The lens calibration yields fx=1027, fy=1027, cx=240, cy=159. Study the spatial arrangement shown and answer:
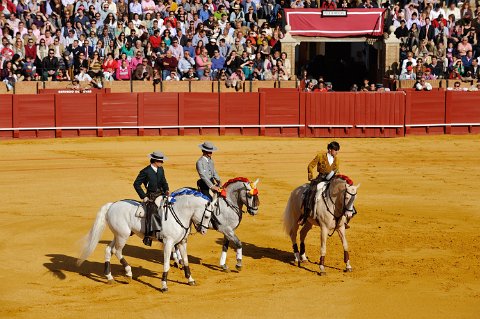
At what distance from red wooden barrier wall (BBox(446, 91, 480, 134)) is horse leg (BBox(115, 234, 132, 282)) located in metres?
20.8

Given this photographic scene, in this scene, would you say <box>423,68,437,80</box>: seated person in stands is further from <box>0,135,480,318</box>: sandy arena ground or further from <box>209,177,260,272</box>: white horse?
<box>209,177,260,272</box>: white horse

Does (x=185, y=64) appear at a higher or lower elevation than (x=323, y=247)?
higher

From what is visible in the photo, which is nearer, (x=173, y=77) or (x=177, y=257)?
(x=177, y=257)

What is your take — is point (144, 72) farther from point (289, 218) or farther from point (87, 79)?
point (289, 218)

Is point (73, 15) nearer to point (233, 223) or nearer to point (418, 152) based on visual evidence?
point (418, 152)

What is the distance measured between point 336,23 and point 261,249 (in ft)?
63.9

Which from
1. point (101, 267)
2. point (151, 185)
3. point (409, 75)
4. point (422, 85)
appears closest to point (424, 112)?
point (422, 85)

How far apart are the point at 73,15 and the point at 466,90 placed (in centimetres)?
1325

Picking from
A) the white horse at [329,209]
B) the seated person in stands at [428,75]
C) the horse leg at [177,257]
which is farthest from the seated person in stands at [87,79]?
the white horse at [329,209]

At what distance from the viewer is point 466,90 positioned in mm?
34094

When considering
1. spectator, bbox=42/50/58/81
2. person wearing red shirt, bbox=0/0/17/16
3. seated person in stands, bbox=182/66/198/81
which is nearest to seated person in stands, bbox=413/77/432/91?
seated person in stands, bbox=182/66/198/81

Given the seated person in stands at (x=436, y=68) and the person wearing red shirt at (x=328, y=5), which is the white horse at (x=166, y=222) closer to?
the seated person in stands at (x=436, y=68)

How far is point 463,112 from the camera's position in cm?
3403

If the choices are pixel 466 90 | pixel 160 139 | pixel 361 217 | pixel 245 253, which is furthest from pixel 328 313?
pixel 466 90
